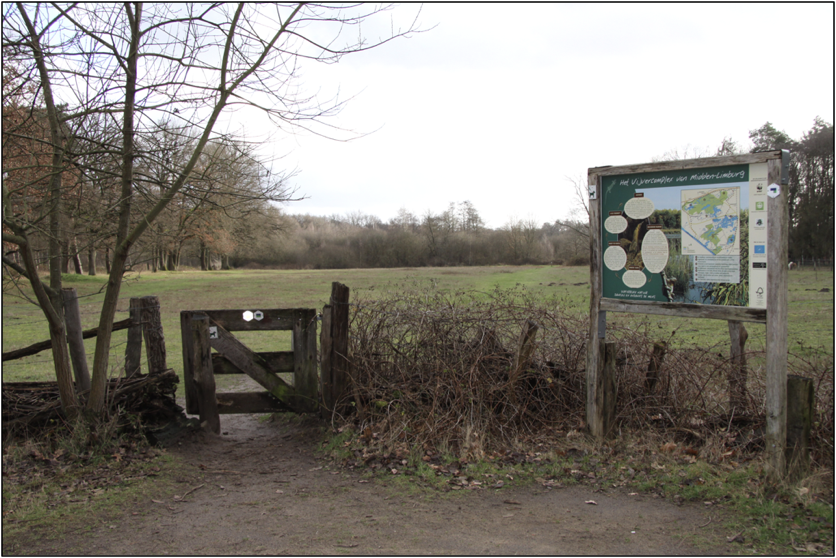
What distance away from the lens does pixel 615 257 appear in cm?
560

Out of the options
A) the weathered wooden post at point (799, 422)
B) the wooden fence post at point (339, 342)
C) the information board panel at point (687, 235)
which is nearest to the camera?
the weathered wooden post at point (799, 422)

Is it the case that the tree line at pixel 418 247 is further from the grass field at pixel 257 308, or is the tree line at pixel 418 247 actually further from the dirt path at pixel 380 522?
the dirt path at pixel 380 522

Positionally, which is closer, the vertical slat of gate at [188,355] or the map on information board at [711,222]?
the map on information board at [711,222]

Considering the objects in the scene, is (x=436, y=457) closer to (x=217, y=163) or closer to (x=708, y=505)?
(x=708, y=505)

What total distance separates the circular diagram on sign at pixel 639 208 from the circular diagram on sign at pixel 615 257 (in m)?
0.36

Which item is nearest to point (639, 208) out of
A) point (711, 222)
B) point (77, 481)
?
point (711, 222)

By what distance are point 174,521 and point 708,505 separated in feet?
13.4

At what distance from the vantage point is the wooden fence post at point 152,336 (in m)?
6.45

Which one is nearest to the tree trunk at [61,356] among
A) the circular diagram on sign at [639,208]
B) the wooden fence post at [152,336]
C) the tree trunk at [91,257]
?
the tree trunk at [91,257]

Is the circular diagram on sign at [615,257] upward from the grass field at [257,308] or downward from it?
upward

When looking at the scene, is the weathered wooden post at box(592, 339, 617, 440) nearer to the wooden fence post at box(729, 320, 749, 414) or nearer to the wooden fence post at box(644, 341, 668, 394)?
the wooden fence post at box(644, 341, 668, 394)

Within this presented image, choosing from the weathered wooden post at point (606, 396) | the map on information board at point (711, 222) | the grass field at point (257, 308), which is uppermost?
the map on information board at point (711, 222)

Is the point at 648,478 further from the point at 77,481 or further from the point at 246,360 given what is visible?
the point at 77,481

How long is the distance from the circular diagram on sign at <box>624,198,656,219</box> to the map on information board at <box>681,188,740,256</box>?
32 cm
